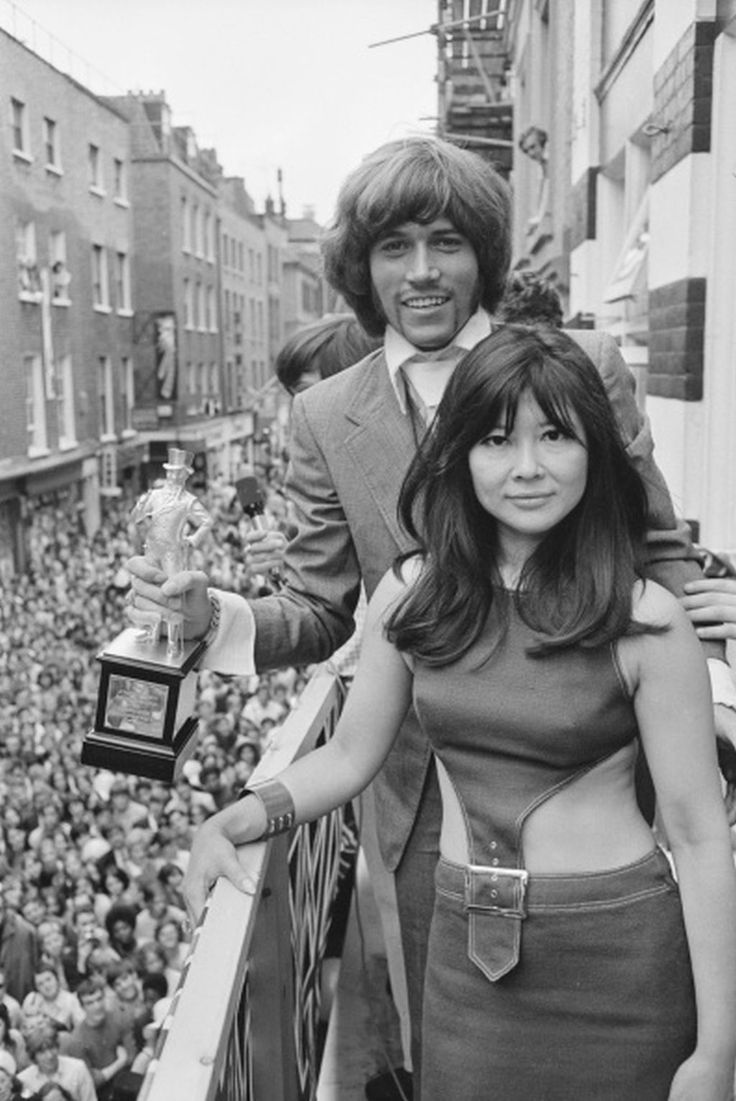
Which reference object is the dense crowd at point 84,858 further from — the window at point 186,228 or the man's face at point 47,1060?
the window at point 186,228

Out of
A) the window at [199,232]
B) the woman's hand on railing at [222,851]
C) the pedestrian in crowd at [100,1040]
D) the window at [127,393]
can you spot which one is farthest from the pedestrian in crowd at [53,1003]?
the window at [199,232]

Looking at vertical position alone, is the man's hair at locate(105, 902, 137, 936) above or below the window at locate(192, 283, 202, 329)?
below

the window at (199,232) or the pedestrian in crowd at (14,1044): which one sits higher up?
the window at (199,232)

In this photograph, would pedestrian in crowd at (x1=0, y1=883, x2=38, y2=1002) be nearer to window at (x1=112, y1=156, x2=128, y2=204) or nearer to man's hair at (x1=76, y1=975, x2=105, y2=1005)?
man's hair at (x1=76, y1=975, x2=105, y2=1005)

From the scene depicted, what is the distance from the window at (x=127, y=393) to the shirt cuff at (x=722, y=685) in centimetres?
2933

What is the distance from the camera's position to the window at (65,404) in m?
24.2

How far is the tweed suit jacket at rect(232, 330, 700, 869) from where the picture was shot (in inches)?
80.1

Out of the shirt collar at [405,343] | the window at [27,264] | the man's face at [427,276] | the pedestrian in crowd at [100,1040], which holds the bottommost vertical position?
the pedestrian in crowd at [100,1040]

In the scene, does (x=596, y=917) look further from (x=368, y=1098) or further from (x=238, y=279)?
(x=238, y=279)

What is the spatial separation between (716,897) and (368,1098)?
1.78 meters

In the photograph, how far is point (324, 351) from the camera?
139 inches

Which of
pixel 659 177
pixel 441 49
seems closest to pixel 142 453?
pixel 441 49

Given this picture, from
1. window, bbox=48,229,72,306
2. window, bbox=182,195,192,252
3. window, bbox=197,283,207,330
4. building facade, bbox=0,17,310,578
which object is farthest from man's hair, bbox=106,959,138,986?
window, bbox=197,283,207,330

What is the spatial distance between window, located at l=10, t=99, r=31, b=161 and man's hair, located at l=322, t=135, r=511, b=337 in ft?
65.8
